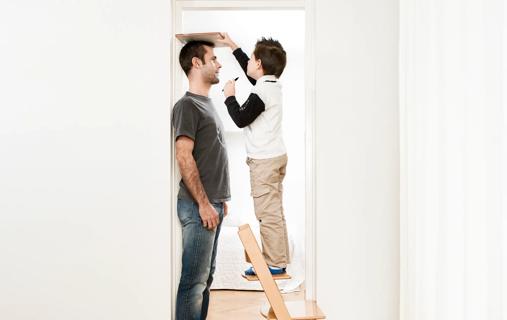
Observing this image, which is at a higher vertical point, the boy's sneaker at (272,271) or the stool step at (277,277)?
the boy's sneaker at (272,271)

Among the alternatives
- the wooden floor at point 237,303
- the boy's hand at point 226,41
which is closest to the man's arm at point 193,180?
the wooden floor at point 237,303

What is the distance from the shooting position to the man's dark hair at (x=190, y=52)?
2701mm

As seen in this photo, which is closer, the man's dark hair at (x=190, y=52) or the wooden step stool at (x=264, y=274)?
the wooden step stool at (x=264, y=274)

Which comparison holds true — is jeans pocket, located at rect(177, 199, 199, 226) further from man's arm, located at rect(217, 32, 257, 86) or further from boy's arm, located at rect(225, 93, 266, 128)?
man's arm, located at rect(217, 32, 257, 86)

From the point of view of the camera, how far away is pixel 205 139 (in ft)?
8.84

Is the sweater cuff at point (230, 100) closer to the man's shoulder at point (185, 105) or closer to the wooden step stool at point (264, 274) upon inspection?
the man's shoulder at point (185, 105)
